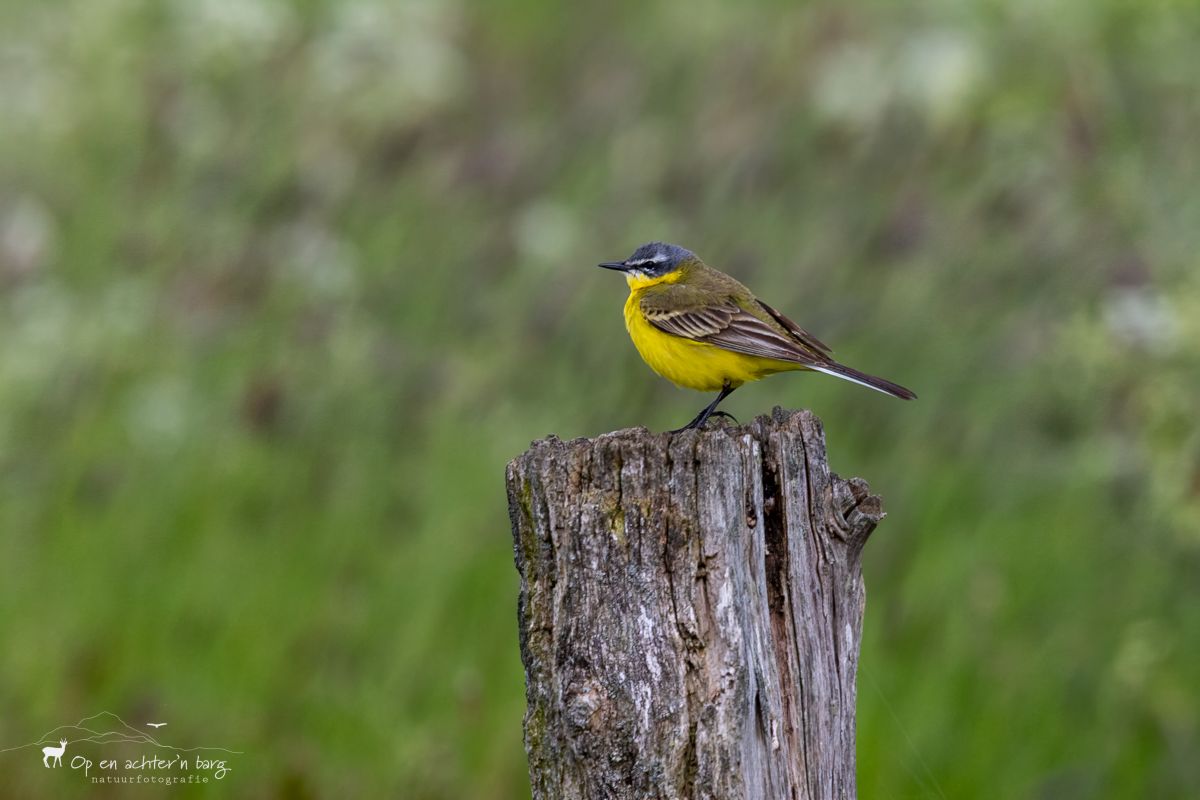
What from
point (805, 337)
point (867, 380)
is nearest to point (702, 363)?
point (805, 337)

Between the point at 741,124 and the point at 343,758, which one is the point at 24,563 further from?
the point at 741,124

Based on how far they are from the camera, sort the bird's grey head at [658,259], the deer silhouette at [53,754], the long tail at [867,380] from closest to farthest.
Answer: the long tail at [867,380] < the deer silhouette at [53,754] < the bird's grey head at [658,259]

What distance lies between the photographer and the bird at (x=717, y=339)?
5.04m

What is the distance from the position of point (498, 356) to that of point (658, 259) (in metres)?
2.00

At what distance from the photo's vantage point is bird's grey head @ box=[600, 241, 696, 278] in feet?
19.8

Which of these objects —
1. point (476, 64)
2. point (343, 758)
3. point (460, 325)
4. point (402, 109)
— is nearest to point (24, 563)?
point (343, 758)

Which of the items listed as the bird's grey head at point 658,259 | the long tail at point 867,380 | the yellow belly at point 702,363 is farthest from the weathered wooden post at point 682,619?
the bird's grey head at point 658,259

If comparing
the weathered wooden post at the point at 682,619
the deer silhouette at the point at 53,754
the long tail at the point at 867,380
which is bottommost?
the weathered wooden post at the point at 682,619

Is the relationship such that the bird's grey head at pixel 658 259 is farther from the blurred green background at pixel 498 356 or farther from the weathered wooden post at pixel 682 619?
the weathered wooden post at pixel 682 619

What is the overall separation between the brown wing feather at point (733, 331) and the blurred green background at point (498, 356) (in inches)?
54.4

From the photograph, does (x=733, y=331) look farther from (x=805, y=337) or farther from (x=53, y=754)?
(x=53, y=754)

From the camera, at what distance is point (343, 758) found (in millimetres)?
5613

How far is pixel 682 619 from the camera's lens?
3035 mm

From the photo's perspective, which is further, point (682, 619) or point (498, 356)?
point (498, 356)
